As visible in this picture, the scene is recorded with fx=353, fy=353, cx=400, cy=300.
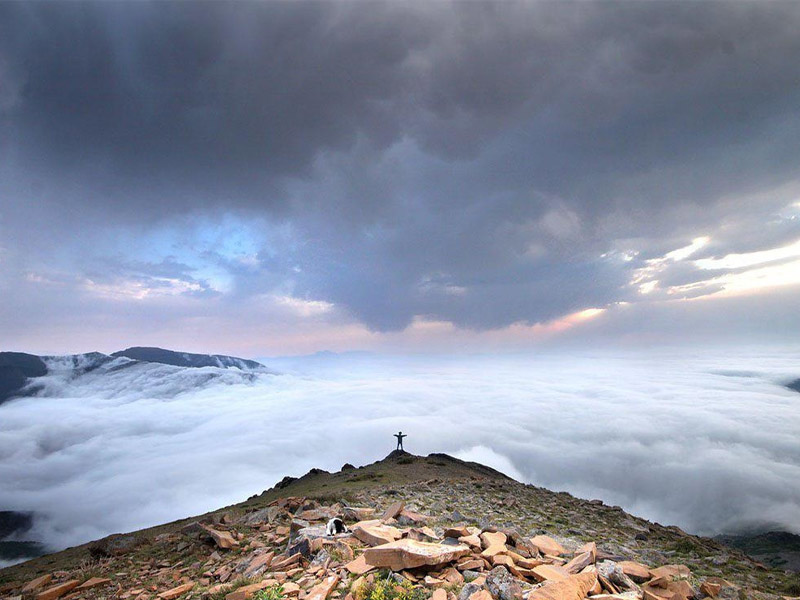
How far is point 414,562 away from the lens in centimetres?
757

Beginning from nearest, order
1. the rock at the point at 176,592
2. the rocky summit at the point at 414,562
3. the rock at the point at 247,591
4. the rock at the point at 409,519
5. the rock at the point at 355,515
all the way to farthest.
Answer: the rocky summit at the point at 414,562
the rock at the point at 247,591
the rock at the point at 176,592
the rock at the point at 355,515
the rock at the point at 409,519

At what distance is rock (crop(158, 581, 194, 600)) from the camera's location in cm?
984

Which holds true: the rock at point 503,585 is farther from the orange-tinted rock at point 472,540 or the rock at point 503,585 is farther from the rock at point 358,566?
the rock at point 358,566

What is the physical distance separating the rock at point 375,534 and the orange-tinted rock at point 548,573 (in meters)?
3.67

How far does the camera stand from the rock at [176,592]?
32.3 feet

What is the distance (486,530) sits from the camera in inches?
456

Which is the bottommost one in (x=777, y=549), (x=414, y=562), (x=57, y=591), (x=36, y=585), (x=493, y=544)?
(x=777, y=549)

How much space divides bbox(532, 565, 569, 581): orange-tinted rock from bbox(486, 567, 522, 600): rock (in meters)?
0.67

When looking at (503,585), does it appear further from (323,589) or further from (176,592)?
(176,592)

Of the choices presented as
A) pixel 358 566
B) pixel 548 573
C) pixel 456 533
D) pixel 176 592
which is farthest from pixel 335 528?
pixel 548 573

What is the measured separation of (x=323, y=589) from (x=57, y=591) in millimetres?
11452

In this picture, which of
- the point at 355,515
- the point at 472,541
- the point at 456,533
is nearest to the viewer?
the point at 472,541

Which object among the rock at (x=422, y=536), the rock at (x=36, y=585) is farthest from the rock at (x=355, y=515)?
the rock at (x=36, y=585)

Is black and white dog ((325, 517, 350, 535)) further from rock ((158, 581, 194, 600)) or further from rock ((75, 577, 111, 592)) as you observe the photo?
rock ((75, 577, 111, 592))
